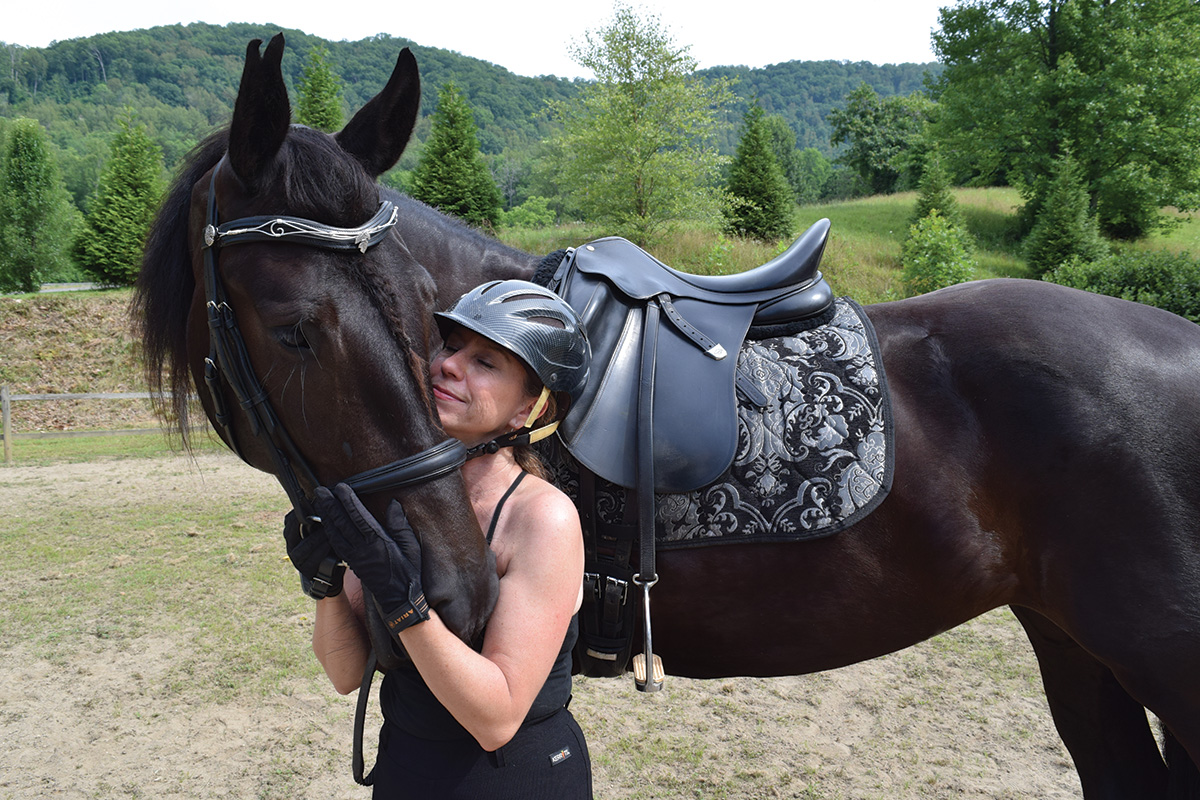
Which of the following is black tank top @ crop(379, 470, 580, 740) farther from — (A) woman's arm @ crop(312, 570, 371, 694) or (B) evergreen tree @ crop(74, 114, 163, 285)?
(B) evergreen tree @ crop(74, 114, 163, 285)

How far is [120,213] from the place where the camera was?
20938 mm

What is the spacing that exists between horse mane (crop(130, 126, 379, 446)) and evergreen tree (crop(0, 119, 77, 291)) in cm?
2676

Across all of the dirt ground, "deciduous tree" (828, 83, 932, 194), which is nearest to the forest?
"deciduous tree" (828, 83, 932, 194)

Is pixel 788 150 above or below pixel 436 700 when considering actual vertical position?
above

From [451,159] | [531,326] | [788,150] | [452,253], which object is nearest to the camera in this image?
[531,326]

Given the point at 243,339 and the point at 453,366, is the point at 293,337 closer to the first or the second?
the point at 243,339

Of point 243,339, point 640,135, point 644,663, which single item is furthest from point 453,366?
point 640,135

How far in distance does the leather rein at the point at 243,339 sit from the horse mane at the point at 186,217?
52mm

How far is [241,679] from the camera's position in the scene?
4.11 meters

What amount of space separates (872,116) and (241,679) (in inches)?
2022

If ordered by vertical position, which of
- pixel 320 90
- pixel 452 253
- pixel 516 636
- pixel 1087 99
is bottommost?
pixel 516 636

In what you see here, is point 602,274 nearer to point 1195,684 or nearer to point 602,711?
point 1195,684

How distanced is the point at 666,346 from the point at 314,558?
1.02m

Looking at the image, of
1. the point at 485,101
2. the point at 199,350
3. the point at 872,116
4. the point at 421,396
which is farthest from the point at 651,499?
the point at 485,101
